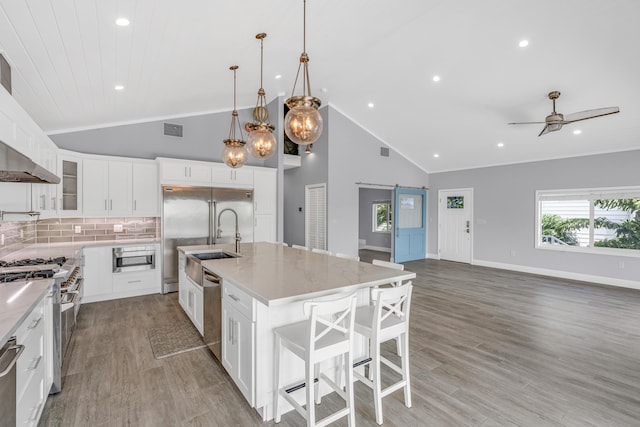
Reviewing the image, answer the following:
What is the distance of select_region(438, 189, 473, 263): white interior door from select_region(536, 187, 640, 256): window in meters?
1.62

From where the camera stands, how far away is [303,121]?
2.64m

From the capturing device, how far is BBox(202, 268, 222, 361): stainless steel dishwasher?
266 cm

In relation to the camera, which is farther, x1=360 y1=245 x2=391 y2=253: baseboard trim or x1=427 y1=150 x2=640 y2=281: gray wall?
x1=360 y1=245 x2=391 y2=253: baseboard trim

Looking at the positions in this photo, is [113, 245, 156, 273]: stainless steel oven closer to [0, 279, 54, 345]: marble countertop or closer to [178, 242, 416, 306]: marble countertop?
[178, 242, 416, 306]: marble countertop

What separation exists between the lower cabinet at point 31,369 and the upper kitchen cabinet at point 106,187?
323 centimetres

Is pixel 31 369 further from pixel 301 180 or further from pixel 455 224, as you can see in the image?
pixel 455 224

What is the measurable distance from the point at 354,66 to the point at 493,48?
6.82ft

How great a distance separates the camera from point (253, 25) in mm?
3107

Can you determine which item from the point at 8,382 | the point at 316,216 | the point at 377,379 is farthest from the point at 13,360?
the point at 316,216

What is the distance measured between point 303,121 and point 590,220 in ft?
22.9

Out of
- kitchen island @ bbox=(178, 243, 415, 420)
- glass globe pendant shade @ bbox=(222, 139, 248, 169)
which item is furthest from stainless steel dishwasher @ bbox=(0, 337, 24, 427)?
glass globe pendant shade @ bbox=(222, 139, 248, 169)

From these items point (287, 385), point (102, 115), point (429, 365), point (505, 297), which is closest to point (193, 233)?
point (102, 115)

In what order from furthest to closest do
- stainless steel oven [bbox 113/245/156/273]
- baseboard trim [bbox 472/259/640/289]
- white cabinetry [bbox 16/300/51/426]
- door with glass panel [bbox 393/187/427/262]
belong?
1. door with glass panel [bbox 393/187/427/262]
2. baseboard trim [bbox 472/259/640/289]
3. stainless steel oven [bbox 113/245/156/273]
4. white cabinetry [bbox 16/300/51/426]

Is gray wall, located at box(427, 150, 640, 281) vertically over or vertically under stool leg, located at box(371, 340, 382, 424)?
over
